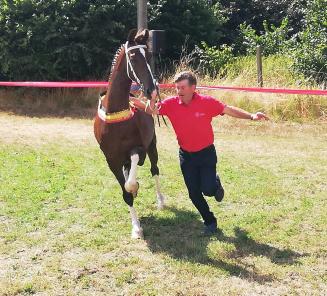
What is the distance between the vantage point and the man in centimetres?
460

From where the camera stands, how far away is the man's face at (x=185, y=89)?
4511 mm

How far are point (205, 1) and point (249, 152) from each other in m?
7.63

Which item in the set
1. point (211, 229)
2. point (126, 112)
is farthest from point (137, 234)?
point (126, 112)

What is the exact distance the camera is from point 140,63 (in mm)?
4559

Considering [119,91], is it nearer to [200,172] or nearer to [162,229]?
[200,172]

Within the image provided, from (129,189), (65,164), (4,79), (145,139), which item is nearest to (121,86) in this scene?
(145,139)

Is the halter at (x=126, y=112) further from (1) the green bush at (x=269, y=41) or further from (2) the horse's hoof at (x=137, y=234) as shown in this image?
(1) the green bush at (x=269, y=41)

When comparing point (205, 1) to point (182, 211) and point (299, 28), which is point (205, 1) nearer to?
point (299, 28)

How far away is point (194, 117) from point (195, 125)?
0.08m

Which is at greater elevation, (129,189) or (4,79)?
(4,79)

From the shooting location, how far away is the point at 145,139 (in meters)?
5.20

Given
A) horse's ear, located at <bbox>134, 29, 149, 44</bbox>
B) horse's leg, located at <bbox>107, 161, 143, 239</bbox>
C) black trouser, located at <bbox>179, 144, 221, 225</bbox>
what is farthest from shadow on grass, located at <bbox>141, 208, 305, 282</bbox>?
horse's ear, located at <bbox>134, 29, 149, 44</bbox>

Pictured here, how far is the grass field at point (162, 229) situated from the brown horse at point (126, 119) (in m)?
0.56

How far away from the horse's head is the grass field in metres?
1.52
